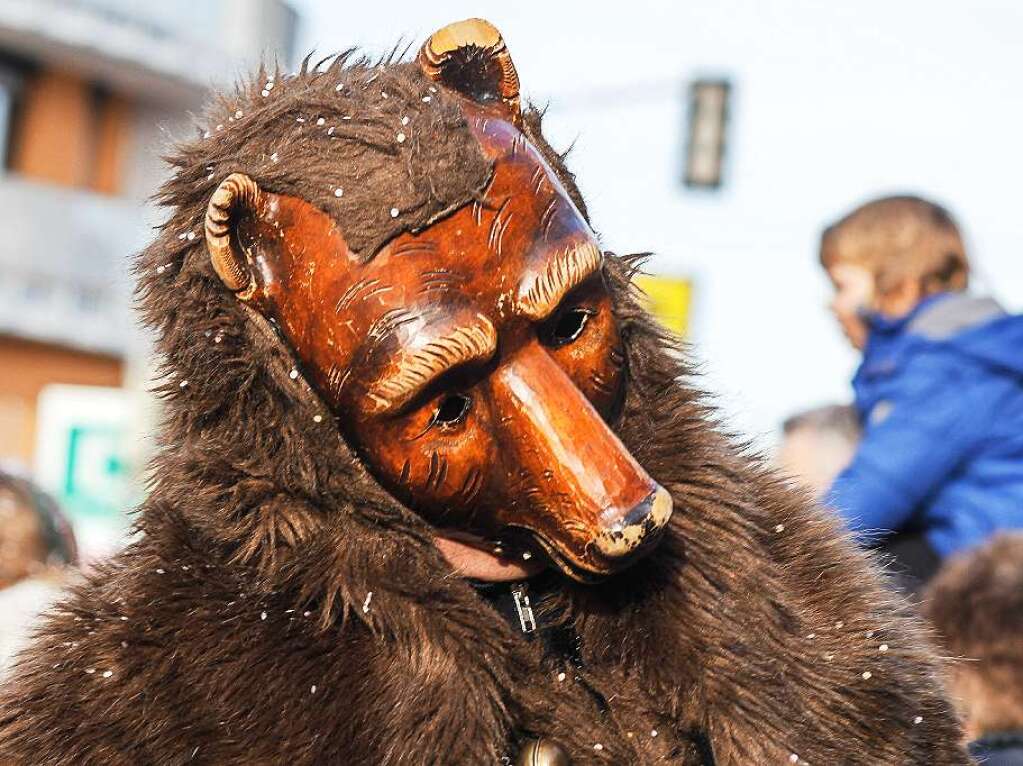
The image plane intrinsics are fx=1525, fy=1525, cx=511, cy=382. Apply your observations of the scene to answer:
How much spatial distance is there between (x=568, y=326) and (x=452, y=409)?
0.57ft

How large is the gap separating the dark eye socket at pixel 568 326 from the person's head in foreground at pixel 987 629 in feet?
4.54

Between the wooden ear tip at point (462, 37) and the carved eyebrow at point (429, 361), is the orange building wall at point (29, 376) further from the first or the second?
the carved eyebrow at point (429, 361)

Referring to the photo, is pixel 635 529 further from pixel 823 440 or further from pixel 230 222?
pixel 823 440

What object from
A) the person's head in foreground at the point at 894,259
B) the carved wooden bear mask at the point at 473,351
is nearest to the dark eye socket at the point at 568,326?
the carved wooden bear mask at the point at 473,351

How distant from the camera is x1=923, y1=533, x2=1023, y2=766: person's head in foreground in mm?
2807

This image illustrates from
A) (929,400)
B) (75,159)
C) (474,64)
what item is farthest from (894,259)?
(75,159)

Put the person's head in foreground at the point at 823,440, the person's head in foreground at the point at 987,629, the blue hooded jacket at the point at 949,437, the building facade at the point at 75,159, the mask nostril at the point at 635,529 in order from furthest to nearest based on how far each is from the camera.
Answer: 1. the building facade at the point at 75,159
2. the person's head in foreground at the point at 823,440
3. the blue hooded jacket at the point at 949,437
4. the person's head in foreground at the point at 987,629
5. the mask nostril at the point at 635,529

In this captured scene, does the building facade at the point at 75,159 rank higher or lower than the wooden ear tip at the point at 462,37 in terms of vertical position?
higher

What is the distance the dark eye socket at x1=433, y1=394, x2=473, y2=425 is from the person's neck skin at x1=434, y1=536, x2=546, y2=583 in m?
0.17

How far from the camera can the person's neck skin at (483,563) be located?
174 centimetres

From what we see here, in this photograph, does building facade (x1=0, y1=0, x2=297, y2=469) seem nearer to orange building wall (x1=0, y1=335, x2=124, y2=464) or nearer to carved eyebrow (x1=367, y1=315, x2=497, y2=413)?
orange building wall (x1=0, y1=335, x2=124, y2=464)

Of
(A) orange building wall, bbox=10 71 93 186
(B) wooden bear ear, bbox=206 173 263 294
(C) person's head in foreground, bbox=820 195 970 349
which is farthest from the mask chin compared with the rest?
(A) orange building wall, bbox=10 71 93 186

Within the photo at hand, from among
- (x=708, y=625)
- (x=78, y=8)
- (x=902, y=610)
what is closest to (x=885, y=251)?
(x=902, y=610)

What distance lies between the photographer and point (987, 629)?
2857mm
